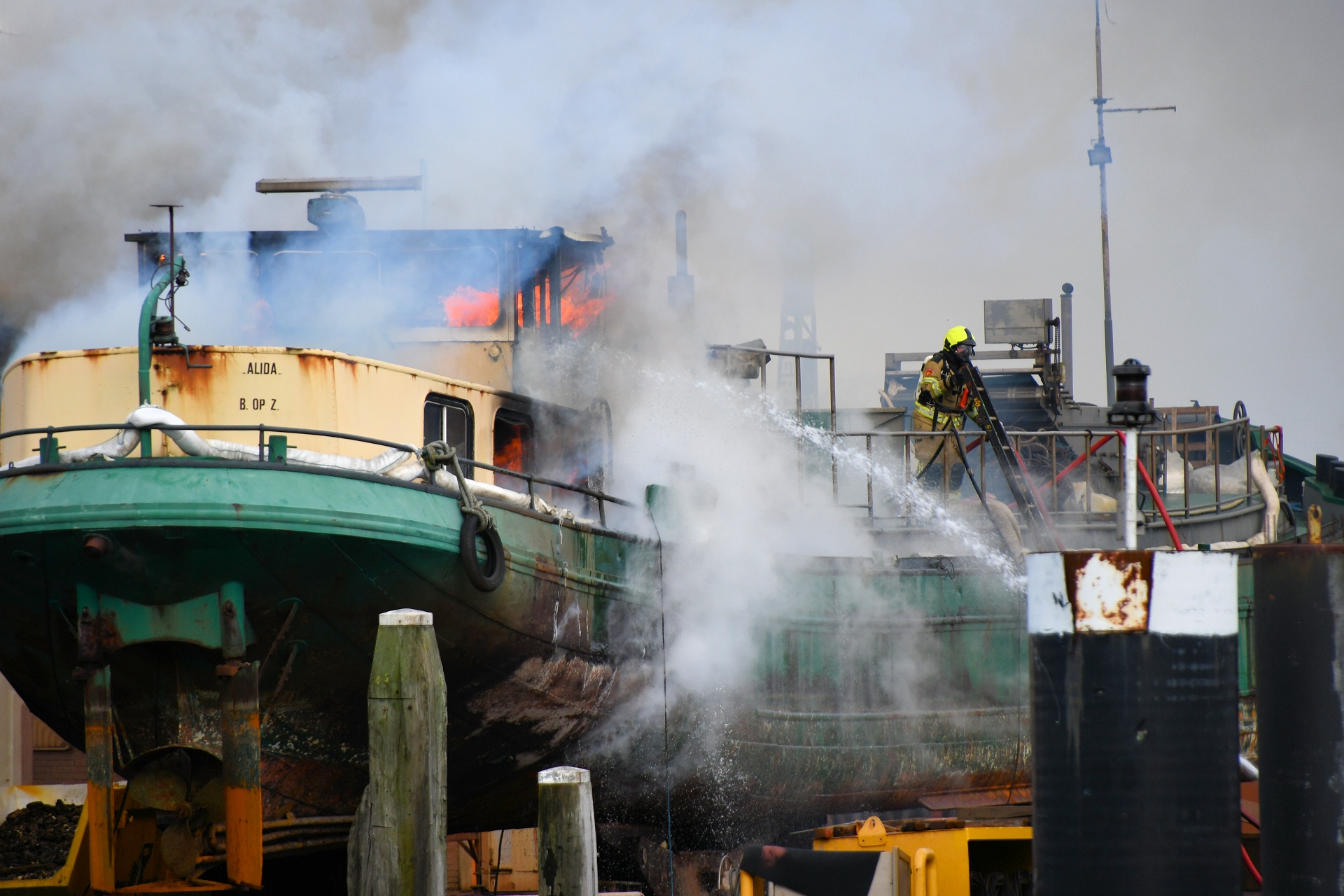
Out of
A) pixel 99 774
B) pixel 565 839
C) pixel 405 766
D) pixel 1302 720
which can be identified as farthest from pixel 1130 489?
pixel 99 774

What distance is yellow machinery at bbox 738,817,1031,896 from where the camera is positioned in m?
7.95

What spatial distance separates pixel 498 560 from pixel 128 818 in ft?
8.45

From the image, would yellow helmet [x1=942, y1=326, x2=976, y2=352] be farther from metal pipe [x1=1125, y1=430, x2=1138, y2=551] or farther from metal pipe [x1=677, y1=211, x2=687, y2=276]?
metal pipe [x1=1125, y1=430, x2=1138, y2=551]

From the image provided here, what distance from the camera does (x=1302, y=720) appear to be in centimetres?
545

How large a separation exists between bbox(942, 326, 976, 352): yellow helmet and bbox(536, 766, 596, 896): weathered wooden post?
20.3 ft

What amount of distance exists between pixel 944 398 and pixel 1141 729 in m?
7.63

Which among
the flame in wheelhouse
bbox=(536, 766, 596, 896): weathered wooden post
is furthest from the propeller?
the flame in wheelhouse

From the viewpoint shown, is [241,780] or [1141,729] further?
[241,780]

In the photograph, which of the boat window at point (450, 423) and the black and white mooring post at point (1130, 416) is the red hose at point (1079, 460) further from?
the black and white mooring post at point (1130, 416)

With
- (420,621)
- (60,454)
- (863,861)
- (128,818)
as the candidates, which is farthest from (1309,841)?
(60,454)

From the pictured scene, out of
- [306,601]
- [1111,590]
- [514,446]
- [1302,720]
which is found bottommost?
[1302,720]

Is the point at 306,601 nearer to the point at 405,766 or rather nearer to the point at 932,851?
the point at 405,766

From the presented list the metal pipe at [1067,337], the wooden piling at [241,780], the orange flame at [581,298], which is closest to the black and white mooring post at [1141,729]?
the wooden piling at [241,780]

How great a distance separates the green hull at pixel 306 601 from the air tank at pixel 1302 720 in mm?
4380
